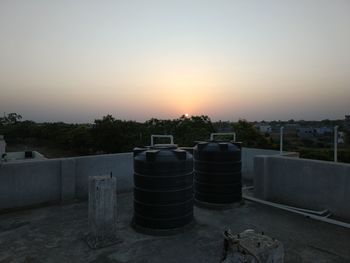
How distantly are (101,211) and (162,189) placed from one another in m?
1.11

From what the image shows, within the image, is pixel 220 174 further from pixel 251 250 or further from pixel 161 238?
pixel 251 250

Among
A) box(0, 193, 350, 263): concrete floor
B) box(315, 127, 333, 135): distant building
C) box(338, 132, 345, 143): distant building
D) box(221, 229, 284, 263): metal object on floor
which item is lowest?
box(0, 193, 350, 263): concrete floor

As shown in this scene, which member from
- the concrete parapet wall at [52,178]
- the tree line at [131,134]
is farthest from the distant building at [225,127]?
the concrete parapet wall at [52,178]

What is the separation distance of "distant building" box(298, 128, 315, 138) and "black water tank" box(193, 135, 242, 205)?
276 centimetres

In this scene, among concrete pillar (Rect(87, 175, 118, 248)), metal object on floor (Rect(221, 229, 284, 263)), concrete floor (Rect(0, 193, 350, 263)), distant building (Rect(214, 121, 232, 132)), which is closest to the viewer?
metal object on floor (Rect(221, 229, 284, 263))

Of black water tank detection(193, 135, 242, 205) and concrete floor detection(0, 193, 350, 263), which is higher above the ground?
black water tank detection(193, 135, 242, 205)

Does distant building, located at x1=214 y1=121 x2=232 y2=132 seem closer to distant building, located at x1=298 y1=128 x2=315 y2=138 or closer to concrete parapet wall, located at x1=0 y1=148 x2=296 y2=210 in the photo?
distant building, located at x1=298 y1=128 x2=315 y2=138

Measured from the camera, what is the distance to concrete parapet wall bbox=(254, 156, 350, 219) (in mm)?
5766

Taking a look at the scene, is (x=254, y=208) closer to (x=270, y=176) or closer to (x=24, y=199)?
(x=270, y=176)

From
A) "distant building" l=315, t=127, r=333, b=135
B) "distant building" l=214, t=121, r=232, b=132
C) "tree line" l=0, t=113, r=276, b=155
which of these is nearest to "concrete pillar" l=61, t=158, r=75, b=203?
"distant building" l=315, t=127, r=333, b=135

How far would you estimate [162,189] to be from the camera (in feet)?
16.6

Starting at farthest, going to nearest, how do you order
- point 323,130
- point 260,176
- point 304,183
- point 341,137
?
point 260,176
point 323,130
point 341,137
point 304,183

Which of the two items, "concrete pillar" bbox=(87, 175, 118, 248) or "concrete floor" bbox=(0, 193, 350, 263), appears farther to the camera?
"concrete pillar" bbox=(87, 175, 118, 248)

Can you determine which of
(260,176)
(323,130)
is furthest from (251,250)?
(323,130)
